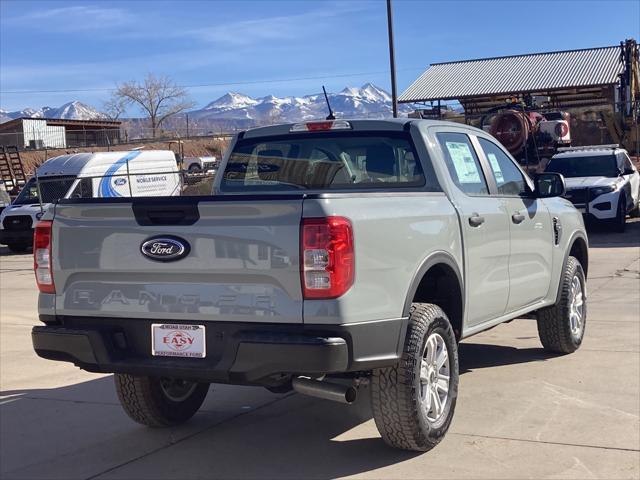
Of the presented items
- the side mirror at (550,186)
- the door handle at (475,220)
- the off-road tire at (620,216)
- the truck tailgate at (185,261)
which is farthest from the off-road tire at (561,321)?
the off-road tire at (620,216)

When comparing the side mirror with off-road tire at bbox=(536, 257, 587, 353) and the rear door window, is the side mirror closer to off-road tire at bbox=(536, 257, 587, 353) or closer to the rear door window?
off-road tire at bbox=(536, 257, 587, 353)

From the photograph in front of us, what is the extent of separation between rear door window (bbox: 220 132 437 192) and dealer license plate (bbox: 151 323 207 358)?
172 centimetres

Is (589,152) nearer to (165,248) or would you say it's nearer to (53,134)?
(165,248)

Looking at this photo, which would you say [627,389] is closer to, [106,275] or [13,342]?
[106,275]

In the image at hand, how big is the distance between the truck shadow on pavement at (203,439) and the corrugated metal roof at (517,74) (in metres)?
48.3

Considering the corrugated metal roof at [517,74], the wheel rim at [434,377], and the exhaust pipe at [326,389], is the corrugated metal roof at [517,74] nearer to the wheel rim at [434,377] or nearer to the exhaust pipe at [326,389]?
the wheel rim at [434,377]

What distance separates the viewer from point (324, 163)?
20.0ft

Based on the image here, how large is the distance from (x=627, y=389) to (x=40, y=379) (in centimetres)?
490

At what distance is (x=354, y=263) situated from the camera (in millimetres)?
4355

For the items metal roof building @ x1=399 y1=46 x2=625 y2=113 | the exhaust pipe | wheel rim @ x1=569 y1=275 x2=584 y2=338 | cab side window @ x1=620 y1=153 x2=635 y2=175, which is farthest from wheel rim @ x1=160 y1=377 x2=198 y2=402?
metal roof building @ x1=399 y1=46 x2=625 y2=113

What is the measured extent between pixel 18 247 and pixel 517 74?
39.6 metres

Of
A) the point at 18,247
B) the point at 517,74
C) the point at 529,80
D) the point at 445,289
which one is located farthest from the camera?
the point at 517,74

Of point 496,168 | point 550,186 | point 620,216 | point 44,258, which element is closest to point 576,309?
point 550,186

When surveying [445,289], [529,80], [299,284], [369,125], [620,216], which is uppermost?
[529,80]
